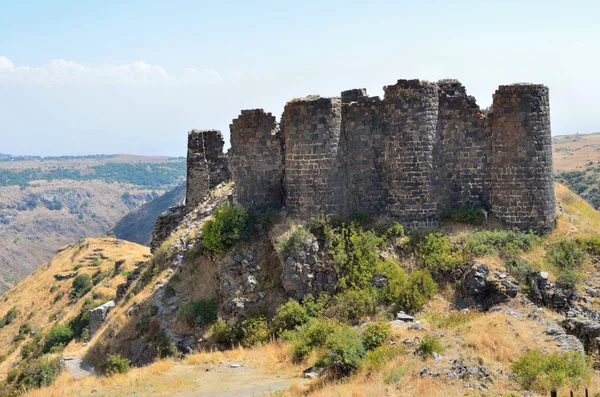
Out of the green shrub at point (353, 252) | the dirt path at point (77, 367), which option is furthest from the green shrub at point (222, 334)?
the dirt path at point (77, 367)

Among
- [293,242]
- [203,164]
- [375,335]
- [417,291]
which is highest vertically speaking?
[203,164]

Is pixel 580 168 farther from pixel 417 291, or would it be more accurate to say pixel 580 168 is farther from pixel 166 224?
pixel 417 291

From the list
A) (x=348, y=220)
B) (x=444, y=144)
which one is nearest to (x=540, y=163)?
(x=444, y=144)

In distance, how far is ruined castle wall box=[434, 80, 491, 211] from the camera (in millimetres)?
20109

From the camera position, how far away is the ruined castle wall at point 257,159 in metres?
20.7

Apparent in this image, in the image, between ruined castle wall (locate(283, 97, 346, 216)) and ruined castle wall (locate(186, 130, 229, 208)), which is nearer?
ruined castle wall (locate(283, 97, 346, 216))

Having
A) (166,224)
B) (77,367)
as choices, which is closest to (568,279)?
(77,367)

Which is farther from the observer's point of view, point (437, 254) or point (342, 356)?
point (437, 254)

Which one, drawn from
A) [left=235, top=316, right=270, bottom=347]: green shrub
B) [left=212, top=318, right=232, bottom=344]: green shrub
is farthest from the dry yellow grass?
[left=235, top=316, right=270, bottom=347]: green shrub

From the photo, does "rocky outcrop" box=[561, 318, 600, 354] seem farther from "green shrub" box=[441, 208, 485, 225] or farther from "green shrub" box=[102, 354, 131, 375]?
"green shrub" box=[102, 354, 131, 375]

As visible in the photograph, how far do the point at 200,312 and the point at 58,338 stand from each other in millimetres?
13730

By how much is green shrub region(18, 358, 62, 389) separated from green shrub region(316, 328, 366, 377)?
9037 millimetres

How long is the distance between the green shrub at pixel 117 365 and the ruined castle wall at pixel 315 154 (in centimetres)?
670

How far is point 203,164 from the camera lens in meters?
28.4
